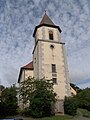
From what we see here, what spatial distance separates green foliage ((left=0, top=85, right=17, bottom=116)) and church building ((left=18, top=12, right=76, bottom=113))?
5879 millimetres

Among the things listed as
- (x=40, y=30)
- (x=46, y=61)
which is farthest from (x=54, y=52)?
(x=40, y=30)

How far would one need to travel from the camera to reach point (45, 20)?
3950 cm

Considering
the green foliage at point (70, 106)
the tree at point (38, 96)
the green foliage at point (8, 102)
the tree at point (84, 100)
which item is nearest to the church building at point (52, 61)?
the green foliage at point (70, 106)

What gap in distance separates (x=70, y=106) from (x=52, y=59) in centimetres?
876

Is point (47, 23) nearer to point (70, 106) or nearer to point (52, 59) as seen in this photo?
point (52, 59)

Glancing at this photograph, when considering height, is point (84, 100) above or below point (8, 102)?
above

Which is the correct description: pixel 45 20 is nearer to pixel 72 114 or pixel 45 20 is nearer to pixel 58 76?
pixel 58 76

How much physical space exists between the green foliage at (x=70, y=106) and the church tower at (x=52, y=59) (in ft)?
3.04

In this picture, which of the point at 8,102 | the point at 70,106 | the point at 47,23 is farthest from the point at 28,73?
the point at 70,106

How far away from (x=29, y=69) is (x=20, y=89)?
9080 millimetres

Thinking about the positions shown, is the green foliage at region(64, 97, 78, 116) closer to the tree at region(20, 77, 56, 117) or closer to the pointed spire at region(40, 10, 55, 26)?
the tree at region(20, 77, 56, 117)

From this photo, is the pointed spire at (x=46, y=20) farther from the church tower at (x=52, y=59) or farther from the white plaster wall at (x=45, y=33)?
the white plaster wall at (x=45, y=33)

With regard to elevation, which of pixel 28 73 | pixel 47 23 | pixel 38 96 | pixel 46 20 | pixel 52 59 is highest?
pixel 46 20

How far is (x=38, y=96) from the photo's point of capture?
86.8ft
